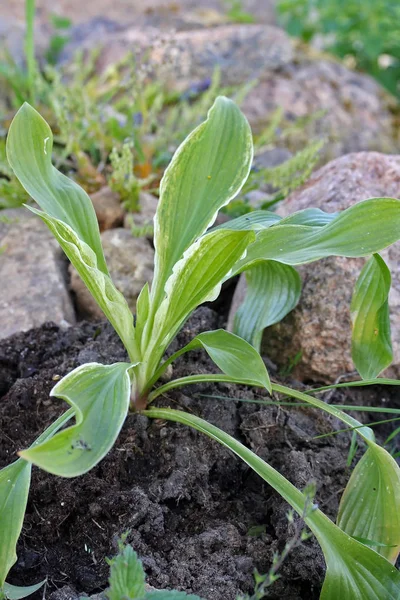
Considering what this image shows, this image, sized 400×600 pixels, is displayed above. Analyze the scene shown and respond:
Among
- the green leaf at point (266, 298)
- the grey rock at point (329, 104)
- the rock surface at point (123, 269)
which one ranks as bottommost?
the grey rock at point (329, 104)

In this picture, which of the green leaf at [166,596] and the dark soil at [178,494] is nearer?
the green leaf at [166,596]

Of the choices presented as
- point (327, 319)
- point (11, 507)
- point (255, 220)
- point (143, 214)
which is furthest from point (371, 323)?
point (143, 214)

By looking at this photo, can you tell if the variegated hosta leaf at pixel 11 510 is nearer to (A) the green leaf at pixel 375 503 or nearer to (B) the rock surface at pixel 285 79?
(A) the green leaf at pixel 375 503

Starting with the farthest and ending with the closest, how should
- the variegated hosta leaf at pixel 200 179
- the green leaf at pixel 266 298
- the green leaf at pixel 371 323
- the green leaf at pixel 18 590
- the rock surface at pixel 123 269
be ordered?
the rock surface at pixel 123 269 < the green leaf at pixel 266 298 < the green leaf at pixel 371 323 < the variegated hosta leaf at pixel 200 179 < the green leaf at pixel 18 590

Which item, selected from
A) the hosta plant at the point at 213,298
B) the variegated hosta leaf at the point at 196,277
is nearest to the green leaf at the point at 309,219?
the hosta plant at the point at 213,298

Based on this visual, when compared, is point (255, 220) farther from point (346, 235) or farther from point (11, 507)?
point (11, 507)
